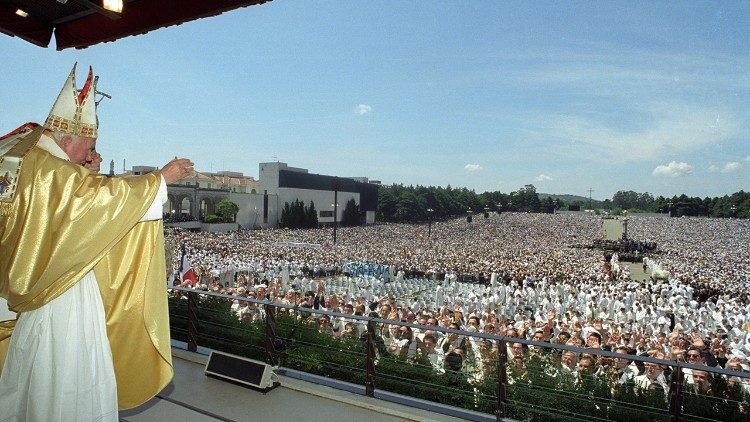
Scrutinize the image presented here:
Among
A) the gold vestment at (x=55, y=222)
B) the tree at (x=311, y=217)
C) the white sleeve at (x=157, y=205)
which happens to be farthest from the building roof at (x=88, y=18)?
the tree at (x=311, y=217)

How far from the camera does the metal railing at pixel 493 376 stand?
3.53 meters

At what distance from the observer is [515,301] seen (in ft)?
52.9

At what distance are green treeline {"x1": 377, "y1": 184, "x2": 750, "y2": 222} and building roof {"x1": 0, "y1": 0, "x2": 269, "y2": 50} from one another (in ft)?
233

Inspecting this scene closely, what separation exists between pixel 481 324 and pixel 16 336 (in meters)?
9.04

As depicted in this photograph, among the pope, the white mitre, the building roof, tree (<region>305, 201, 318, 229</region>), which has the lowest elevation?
tree (<region>305, 201, 318, 229</region>)

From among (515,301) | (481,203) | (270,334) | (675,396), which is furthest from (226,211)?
(481,203)

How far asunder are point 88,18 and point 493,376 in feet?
17.2

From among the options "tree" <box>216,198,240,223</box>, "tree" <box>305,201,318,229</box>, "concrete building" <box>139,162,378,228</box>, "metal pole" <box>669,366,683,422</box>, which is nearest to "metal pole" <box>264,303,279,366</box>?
"metal pole" <box>669,366,683,422</box>

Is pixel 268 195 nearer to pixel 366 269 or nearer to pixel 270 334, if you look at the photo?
pixel 366 269

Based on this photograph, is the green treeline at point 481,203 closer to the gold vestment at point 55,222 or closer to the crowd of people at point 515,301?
the crowd of people at point 515,301

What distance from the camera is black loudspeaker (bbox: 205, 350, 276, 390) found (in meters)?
4.17

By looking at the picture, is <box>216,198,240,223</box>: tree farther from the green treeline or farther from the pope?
the pope

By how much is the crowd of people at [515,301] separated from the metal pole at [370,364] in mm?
337

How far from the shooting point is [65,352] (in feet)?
6.29
